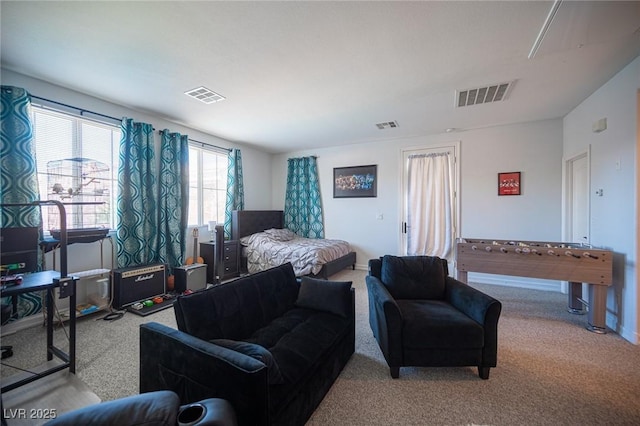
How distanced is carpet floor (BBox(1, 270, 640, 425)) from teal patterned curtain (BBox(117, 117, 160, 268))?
1.11 meters

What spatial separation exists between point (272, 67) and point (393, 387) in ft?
10.1

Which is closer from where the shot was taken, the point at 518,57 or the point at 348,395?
the point at 348,395

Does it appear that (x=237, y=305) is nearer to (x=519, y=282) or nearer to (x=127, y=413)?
(x=127, y=413)

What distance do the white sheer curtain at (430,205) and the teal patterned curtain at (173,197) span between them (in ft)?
14.0

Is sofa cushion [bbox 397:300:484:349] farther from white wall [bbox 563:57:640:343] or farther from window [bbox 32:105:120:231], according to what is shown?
window [bbox 32:105:120:231]

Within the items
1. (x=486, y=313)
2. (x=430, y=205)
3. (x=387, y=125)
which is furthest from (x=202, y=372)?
(x=430, y=205)

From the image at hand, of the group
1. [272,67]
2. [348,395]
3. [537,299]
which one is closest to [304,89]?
[272,67]

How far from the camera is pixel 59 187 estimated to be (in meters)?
2.95

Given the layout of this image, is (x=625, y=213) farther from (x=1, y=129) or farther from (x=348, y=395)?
(x=1, y=129)

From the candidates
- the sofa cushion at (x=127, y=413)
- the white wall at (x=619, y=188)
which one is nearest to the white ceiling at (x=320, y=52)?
the white wall at (x=619, y=188)

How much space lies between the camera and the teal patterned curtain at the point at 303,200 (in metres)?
5.92

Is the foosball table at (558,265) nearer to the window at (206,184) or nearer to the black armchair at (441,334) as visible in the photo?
the black armchair at (441,334)

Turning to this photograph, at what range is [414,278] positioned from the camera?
8.21 feet

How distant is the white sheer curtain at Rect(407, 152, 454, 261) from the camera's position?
4.79 metres
